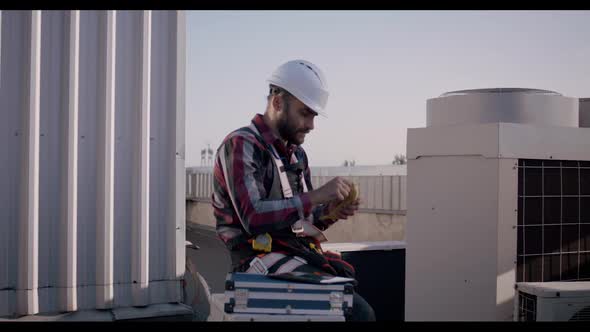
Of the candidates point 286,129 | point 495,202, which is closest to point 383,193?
point 495,202

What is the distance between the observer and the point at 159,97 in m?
3.61

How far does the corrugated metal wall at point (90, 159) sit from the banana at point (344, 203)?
4.37ft

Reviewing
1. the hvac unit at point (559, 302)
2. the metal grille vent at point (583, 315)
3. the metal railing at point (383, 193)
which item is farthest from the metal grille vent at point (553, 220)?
the metal railing at point (383, 193)

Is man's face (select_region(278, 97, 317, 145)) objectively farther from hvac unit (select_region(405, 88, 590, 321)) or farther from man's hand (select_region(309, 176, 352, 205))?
hvac unit (select_region(405, 88, 590, 321))

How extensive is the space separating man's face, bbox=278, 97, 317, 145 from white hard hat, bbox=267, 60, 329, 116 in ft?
0.12

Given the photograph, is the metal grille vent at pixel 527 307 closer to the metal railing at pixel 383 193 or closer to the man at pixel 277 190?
the man at pixel 277 190

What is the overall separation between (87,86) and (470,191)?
101 inches

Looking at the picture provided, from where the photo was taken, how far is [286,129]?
2.49 meters

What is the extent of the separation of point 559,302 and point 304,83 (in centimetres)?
201

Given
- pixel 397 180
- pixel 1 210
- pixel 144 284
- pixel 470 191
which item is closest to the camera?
pixel 1 210

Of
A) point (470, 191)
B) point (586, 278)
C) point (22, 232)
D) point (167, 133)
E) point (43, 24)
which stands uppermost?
point (43, 24)

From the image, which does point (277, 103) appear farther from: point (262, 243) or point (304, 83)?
point (262, 243)

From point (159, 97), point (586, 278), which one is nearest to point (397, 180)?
point (586, 278)

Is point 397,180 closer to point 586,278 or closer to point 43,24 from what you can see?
point 586,278
